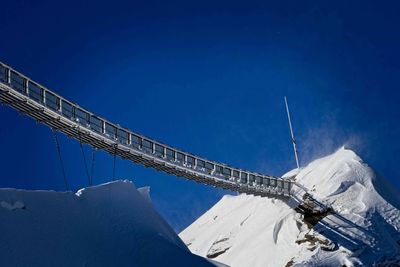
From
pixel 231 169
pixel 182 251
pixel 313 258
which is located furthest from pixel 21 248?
pixel 313 258

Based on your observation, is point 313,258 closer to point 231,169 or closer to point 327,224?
point 327,224

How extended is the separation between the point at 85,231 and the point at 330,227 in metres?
31.8

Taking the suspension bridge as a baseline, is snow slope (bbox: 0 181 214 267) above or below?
below

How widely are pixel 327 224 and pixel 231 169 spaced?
40.0 feet

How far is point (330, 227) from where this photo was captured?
53969mm

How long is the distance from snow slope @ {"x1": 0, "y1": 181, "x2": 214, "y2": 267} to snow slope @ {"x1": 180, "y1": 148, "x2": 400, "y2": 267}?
2306 centimetres

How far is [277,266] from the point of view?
5231 cm

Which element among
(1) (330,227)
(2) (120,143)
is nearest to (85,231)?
(2) (120,143)

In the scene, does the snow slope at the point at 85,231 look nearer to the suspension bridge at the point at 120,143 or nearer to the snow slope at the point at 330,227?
the suspension bridge at the point at 120,143

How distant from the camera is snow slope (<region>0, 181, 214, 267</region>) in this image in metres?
24.6

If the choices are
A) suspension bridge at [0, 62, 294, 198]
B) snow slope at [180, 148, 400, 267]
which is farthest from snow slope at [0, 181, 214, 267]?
snow slope at [180, 148, 400, 267]

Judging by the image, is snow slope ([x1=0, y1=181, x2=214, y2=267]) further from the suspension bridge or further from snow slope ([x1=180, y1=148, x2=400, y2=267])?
snow slope ([x1=180, y1=148, x2=400, y2=267])

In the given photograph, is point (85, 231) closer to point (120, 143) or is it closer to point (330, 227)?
point (120, 143)

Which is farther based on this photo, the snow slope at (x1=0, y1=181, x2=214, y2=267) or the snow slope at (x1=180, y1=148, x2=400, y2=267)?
the snow slope at (x1=180, y1=148, x2=400, y2=267)
